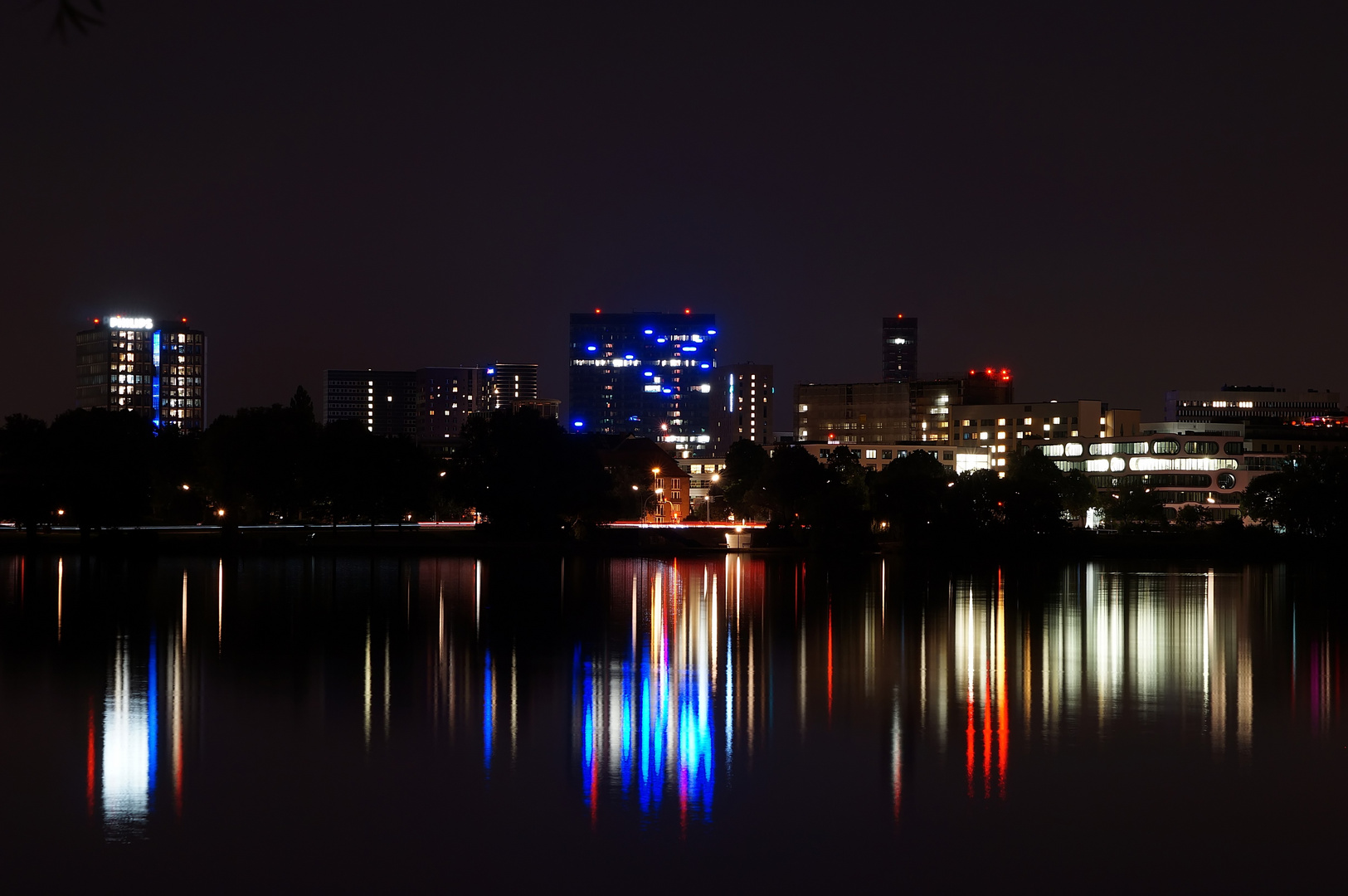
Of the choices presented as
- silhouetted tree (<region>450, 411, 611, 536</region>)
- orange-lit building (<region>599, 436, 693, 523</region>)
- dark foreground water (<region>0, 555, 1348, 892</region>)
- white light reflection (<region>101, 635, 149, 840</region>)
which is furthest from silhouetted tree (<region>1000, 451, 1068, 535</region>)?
white light reflection (<region>101, 635, 149, 840</region>)

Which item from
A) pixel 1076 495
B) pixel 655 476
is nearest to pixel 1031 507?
pixel 1076 495

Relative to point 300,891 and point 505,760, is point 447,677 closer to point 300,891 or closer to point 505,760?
point 505,760

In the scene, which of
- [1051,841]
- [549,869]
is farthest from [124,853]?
[1051,841]

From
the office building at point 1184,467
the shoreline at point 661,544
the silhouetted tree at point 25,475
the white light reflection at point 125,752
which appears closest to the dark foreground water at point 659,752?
the white light reflection at point 125,752

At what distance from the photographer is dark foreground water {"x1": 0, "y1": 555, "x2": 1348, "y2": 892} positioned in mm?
17312

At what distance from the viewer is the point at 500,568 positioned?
79.6 m

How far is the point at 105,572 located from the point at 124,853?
55.2m

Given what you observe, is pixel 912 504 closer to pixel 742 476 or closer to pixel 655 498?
pixel 742 476

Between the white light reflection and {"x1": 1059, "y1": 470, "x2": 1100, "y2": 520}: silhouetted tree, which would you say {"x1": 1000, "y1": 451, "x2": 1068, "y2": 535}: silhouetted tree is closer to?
{"x1": 1059, "y1": 470, "x2": 1100, "y2": 520}: silhouetted tree

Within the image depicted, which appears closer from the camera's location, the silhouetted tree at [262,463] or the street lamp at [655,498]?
the silhouetted tree at [262,463]

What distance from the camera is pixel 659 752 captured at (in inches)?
913

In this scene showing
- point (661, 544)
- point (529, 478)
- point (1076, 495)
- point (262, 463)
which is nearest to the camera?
point (262, 463)

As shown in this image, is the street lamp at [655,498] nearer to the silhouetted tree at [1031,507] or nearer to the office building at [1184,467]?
the office building at [1184,467]

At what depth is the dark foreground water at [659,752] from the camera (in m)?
17.3
